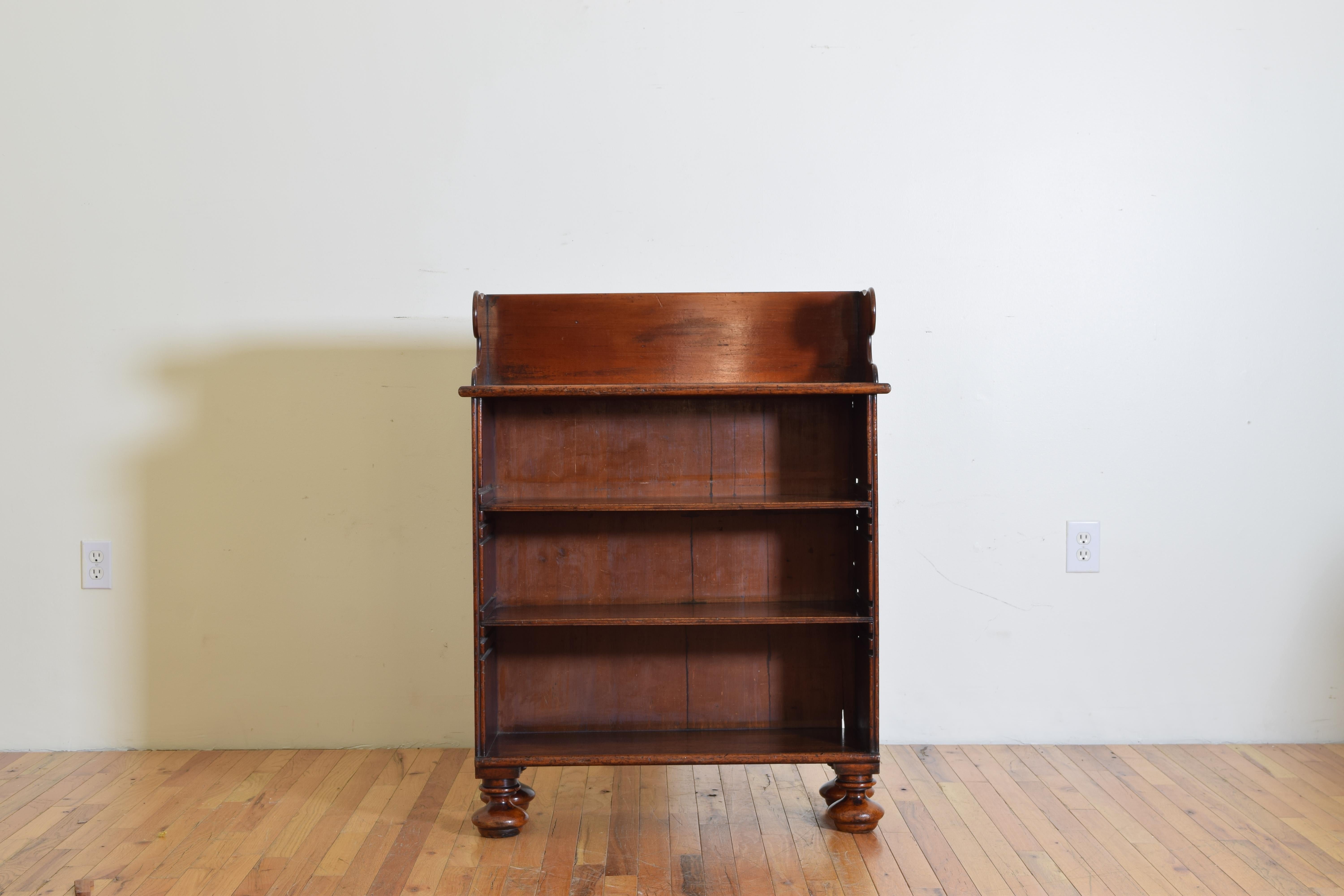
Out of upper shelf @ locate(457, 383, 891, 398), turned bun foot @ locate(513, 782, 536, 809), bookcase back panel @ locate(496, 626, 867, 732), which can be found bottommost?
turned bun foot @ locate(513, 782, 536, 809)

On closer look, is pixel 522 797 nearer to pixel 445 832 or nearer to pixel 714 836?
pixel 445 832

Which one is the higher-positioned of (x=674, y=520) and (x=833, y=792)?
(x=674, y=520)

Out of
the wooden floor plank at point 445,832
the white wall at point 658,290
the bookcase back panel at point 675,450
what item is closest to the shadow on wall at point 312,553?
the white wall at point 658,290

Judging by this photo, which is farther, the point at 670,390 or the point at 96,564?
the point at 96,564

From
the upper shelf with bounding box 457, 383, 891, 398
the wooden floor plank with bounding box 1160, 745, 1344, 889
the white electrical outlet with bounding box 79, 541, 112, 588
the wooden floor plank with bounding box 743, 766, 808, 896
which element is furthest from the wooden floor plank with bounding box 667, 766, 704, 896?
the white electrical outlet with bounding box 79, 541, 112, 588

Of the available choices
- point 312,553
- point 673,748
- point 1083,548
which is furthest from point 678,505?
point 1083,548

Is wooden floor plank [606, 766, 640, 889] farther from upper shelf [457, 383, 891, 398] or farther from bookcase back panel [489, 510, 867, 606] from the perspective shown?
upper shelf [457, 383, 891, 398]

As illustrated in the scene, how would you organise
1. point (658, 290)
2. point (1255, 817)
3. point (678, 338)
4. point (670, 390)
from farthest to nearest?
Result: 1. point (658, 290)
2. point (678, 338)
3. point (1255, 817)
4. point (670, 390)

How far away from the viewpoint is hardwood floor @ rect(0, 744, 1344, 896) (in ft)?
6.05

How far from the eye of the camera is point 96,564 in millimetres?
2598

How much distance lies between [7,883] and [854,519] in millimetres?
1935

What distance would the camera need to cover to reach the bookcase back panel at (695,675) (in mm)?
2289

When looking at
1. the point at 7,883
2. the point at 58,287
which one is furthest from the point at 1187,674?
the point at 58,287

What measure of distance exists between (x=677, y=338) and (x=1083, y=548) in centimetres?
132
